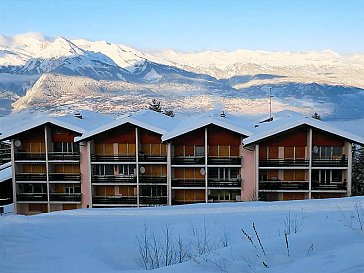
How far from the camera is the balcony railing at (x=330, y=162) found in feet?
74.6

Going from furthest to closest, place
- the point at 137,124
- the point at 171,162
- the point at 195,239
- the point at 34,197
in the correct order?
the point at 34,197 < the point at 171,162 < the point at 137,124 < the point at 195,239

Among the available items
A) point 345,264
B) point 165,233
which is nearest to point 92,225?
point 165,233

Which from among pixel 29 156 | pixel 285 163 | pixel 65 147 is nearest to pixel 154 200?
pixel 65 147

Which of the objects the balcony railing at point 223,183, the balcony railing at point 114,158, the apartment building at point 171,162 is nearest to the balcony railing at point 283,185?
the apartment building at point 171,162

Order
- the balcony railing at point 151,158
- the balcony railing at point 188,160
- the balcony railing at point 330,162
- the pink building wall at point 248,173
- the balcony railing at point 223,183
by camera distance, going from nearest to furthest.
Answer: the balcony railing at point 330,162 → the pink building wall at point 248,173 → the balcony railing at point 223,183 → the balcony railing at point 188,160 → the balcony railing at point 151,158

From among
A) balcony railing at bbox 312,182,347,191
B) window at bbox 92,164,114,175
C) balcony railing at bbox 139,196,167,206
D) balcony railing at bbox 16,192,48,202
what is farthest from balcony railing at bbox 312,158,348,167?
balcony railing at bbox 16,192,48,202

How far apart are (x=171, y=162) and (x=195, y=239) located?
14.3m

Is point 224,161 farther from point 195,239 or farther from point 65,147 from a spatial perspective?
point 195,239

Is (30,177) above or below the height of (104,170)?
below

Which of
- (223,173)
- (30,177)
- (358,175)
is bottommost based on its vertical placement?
(358,175)

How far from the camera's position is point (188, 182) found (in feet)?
79.6

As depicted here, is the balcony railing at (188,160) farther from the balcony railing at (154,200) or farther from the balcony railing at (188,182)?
the balcony railing at (154,200)

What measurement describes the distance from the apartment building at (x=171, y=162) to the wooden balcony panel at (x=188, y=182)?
6cm

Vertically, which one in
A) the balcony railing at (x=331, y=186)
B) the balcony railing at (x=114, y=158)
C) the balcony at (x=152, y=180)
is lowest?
the balcony railing at (x=331, y=186)
